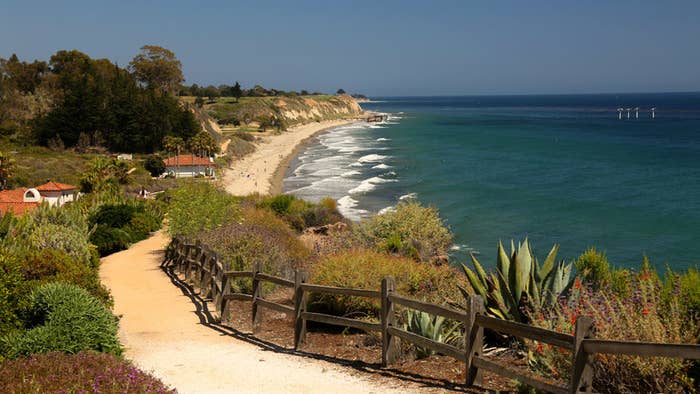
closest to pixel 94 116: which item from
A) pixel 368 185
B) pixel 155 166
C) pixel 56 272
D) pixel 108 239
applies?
Answer: pixel 155 166

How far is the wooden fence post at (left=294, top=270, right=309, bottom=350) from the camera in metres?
9.89

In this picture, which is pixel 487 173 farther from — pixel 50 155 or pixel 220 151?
pixel 50 155

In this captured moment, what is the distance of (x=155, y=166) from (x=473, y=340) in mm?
60460

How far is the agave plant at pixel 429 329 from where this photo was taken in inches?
342

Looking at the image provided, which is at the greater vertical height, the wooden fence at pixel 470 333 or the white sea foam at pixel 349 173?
the wooden fence at pixel 470 333

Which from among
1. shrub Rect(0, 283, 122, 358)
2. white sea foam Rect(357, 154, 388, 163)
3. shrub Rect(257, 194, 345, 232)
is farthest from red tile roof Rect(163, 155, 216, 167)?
shrub Rect(0, 283, 122, 358)

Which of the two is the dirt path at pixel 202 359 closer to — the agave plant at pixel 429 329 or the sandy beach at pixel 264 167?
the agave plant at pixel 429 329

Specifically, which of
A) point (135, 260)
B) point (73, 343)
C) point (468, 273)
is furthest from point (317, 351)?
point (135, 260)

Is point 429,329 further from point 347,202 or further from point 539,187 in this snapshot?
point 539,187

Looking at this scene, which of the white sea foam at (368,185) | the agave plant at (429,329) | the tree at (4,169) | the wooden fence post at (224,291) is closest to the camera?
the agave plant at (429,329)

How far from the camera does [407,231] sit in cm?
2292

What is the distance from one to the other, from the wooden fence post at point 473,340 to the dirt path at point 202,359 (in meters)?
0.80

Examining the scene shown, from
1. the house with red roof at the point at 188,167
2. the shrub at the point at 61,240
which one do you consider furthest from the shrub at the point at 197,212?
the house with red roof at the point at 188,167

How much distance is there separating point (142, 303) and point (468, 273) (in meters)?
8.45
